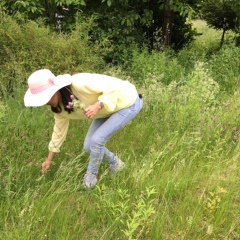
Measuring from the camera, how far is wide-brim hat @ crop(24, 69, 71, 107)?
8.30ft

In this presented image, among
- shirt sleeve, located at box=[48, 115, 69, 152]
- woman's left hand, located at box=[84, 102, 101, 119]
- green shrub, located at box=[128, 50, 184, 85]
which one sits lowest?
green shrub, located at box=[128, 50, 184, 85]

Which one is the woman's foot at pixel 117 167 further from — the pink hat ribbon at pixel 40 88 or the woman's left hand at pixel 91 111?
the pink hat ribbon at pixel 40 88

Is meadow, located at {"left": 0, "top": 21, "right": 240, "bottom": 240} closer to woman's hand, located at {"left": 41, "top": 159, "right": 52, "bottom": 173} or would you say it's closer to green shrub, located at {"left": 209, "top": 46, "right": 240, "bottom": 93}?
woman's hand, located at {"left": 41, "top": 159, "right": 52, "bottom": 173}

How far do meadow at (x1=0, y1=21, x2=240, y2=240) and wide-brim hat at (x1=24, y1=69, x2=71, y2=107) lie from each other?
61 cm

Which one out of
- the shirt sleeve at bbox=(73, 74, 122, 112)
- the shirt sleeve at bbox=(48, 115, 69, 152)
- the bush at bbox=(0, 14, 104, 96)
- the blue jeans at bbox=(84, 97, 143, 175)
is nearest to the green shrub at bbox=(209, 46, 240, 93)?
the bush at bbox=(0, 14, 104, 96)

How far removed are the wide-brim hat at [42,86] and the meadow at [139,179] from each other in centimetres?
61

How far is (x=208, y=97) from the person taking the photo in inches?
175

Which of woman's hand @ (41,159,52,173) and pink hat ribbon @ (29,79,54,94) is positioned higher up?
pink hat ribbon @ (29,79,54,94)

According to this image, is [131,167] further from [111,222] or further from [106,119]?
[111,222]

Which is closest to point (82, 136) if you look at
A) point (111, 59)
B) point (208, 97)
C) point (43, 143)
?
point (43, 143)

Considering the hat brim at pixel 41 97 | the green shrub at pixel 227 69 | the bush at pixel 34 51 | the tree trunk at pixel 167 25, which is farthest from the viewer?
the tree trunk at pixel 167 25

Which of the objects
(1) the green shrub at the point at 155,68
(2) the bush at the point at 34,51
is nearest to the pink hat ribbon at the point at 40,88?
(2) the bush at the point at 34,51

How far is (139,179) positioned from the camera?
116 inches

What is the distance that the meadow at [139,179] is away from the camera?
8.25 ft
